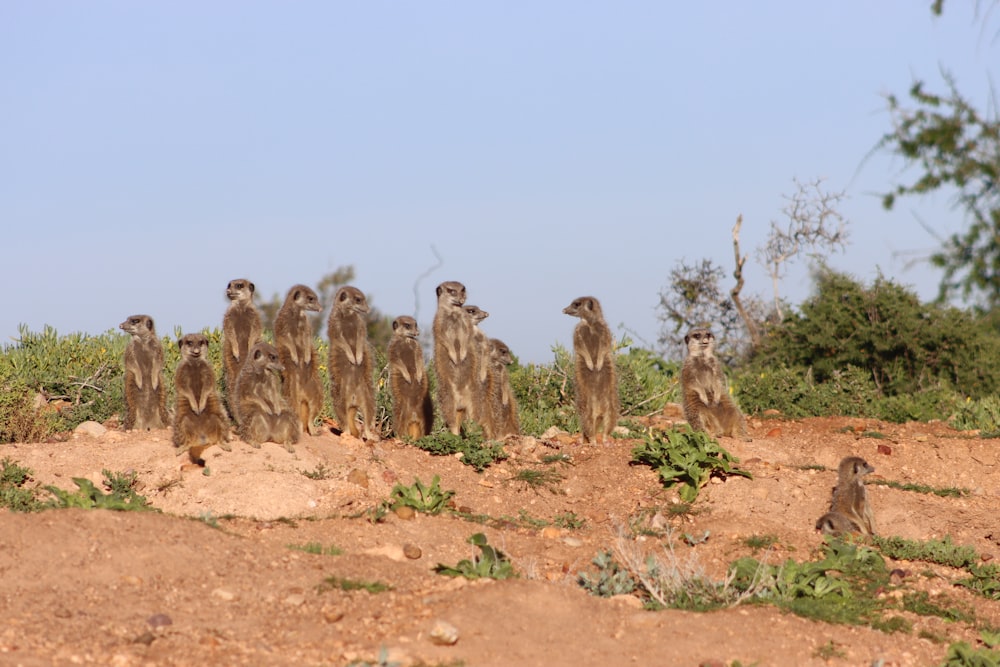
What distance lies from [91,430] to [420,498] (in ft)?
11.5

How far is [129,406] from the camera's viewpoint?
10.5 metres

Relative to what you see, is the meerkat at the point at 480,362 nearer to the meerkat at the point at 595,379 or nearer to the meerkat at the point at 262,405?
the meerkat at the point at 595,379

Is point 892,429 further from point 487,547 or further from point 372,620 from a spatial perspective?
point 372,620

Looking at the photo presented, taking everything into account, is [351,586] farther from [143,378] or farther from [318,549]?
[143,378]

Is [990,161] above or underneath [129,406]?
above

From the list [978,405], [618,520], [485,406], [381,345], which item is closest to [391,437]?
[485,406]

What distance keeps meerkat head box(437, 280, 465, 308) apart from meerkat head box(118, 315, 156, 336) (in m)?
2.73

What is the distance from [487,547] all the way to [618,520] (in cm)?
227

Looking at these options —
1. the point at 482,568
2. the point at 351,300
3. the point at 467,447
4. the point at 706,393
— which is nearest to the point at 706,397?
the point at 706,393

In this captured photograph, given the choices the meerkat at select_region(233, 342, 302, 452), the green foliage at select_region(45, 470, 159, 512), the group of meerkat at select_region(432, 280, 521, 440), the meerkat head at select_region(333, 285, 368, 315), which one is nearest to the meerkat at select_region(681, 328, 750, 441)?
the group of meerkat at select_region(432, 280, 521, 440)

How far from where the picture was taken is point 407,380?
11.1m

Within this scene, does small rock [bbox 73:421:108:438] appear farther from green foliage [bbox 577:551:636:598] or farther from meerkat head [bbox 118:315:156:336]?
green foliage [bbox 577:551:636:598]

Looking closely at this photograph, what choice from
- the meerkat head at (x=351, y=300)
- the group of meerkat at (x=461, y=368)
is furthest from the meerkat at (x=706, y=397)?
the meerkat head at (x=351, y=300)

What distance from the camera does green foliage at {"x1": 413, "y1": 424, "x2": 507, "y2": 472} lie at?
10.2m
